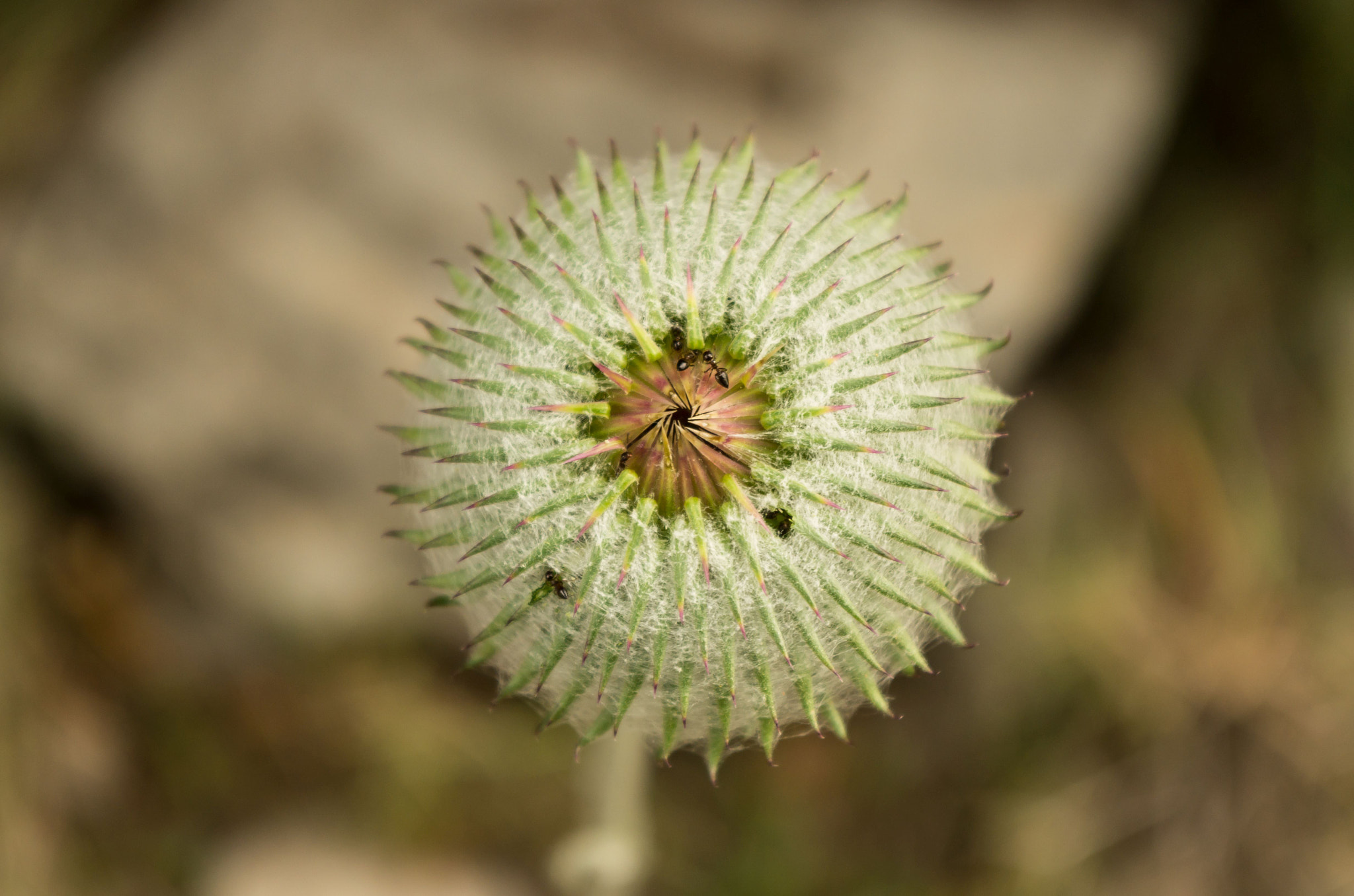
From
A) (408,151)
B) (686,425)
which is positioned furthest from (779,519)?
(408,151)

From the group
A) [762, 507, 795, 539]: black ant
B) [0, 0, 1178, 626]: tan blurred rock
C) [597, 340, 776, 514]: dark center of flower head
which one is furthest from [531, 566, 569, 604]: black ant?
[0, 0, 1178, 626]: tan blurred rock

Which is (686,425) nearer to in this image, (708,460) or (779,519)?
(708,460)

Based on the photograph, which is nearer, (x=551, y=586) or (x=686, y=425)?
(x=686, y=425)

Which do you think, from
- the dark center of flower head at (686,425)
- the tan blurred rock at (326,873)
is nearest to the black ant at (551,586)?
the dark center of flower head at (686,425)

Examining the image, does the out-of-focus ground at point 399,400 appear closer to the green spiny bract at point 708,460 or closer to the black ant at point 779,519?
the green spiny bract at point 708,460

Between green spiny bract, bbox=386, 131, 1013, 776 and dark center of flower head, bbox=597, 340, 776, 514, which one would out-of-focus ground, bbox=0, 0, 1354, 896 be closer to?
green spiny bract, bbox=386, 131, 1013, 776

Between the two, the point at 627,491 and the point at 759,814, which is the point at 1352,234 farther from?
the point at 627,491
